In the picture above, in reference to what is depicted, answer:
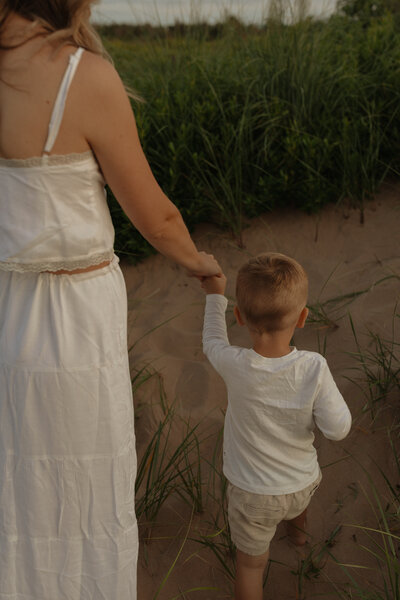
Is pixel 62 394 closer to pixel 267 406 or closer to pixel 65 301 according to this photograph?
pixel 65 301

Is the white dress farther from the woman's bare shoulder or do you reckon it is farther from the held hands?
the held hands

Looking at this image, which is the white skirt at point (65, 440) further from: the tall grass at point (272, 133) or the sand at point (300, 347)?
the tall grass at point (272, 133)

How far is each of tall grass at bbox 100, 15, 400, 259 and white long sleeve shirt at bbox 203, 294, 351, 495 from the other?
2.06 metres

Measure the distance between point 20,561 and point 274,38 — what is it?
12.5 ft

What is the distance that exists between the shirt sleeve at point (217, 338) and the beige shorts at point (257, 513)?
1.32ft

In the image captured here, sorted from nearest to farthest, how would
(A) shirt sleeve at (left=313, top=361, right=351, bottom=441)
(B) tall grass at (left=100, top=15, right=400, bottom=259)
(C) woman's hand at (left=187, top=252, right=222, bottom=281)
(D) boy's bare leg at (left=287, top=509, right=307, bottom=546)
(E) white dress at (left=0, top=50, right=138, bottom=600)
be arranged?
(E) white dress at (left=0, top=50, right=138, bottom=600), (A) shirt sleeve at (left=313, top=361, right=351, bottom=441), (C) woman's hand at (left=187, top=252, right=222, bottom=281), (D) boy's bare leg at (left=287, top=509, right=307, bottom=546), (B) tall grass at (left=100, top=15, right=400, bottom=259)

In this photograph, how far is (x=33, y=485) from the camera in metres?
1.76

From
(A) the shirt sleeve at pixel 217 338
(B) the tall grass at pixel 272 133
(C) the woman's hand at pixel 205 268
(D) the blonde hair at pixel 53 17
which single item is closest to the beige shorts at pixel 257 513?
(A) the shirt sleeve at pixel 217 338

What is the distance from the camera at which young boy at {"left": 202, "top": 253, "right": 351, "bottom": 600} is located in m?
1.77

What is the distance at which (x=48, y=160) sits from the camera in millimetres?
1507

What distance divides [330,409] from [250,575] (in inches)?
25.6

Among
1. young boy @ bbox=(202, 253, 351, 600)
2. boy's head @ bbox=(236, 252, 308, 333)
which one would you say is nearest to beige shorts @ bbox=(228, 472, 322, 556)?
young boy @ bbox=(202, 253, 351, 600)

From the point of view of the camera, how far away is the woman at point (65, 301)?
4.77ft

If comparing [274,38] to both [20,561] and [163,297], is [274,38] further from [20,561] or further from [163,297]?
[20,561]
